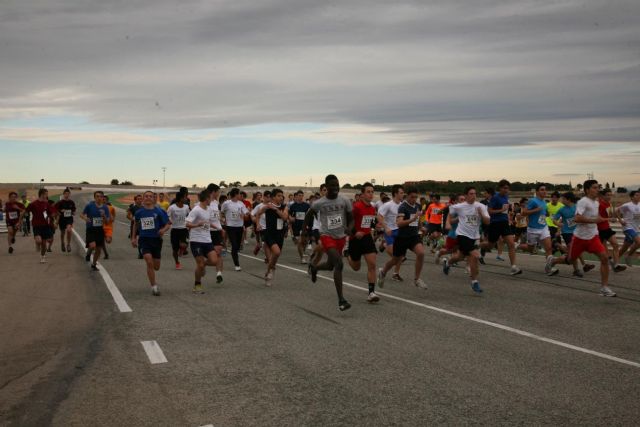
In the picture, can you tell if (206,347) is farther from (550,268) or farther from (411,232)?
(550,268)

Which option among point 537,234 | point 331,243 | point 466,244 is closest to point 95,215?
point 331,243

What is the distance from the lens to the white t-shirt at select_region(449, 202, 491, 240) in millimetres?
11867

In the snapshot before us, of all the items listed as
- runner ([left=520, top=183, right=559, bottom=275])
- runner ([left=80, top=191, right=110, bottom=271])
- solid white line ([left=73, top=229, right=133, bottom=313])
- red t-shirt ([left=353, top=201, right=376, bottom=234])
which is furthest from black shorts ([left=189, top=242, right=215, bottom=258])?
runner ([left=520, top=183, right=559, bottom=275])

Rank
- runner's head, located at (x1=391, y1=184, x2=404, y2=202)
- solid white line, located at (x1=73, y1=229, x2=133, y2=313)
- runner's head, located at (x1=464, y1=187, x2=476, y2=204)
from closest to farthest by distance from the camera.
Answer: solid white line, located at (x1=73, y1=229, x2=133, y2=313) → runner's head, located at (x1=464, y1=187, x2=476, y2=204) → runner's head, located at (x1=391, y1=184, x2=404, y2=202)

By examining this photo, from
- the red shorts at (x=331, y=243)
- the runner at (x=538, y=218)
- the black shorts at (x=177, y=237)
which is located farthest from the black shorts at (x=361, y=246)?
the black shorts at (x=177, y=237)

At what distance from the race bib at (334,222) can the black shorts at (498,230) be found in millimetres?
6265

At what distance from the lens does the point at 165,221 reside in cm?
1155

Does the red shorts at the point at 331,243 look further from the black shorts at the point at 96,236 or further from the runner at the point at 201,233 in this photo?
the black shorts at the point at 96,236

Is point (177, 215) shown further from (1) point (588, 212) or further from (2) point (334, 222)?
(1) point (588, 212)

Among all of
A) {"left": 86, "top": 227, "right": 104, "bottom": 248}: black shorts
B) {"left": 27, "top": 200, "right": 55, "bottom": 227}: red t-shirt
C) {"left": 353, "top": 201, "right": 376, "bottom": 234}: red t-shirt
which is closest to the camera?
{"left": 353, "top": 201, "right": 376, "bottom": 234}: red t-shirt

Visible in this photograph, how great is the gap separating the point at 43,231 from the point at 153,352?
1312cm

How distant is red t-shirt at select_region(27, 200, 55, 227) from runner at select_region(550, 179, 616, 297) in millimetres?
14508

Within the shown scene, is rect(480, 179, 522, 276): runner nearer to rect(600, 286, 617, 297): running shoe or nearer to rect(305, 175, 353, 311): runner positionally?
rect(600, 286, 617, 297): running shoe

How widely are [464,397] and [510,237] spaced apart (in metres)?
9.75
